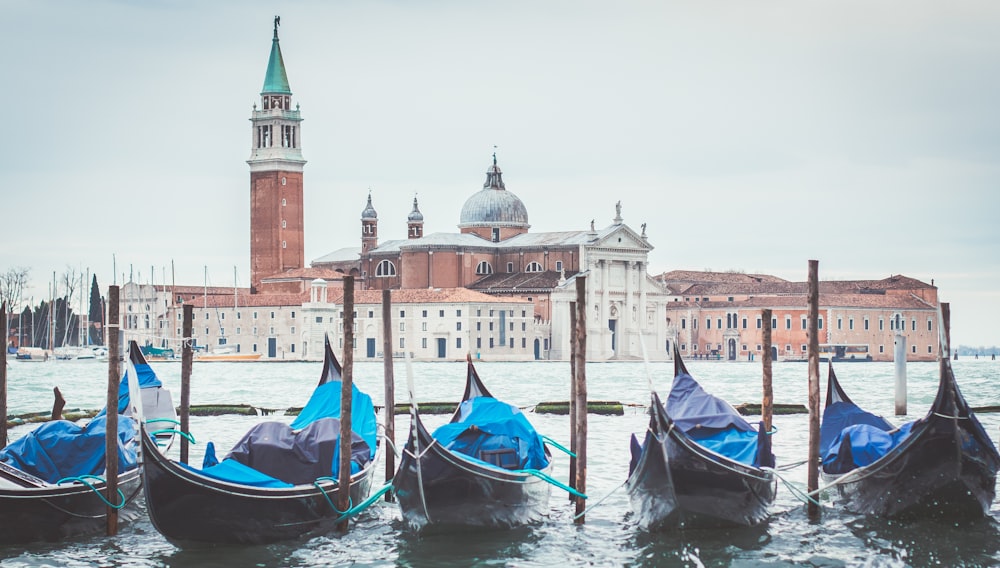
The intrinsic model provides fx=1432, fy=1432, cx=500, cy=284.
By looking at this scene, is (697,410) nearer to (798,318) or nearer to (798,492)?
(798,492)

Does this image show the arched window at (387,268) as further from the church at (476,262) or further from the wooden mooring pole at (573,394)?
the wooden mooring pole at (573,394)

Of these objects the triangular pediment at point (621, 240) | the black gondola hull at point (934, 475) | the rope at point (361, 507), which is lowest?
the rope at point (361, 507)

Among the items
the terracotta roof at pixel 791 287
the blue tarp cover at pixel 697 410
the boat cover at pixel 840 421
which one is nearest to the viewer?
the blue tarp cover at pixel 697 410

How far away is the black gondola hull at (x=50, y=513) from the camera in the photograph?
10383 mm

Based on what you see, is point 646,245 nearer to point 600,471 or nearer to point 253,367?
point 253,367

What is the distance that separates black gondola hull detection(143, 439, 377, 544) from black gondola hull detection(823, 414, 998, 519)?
432 centimetres

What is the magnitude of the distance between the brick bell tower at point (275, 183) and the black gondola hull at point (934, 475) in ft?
172

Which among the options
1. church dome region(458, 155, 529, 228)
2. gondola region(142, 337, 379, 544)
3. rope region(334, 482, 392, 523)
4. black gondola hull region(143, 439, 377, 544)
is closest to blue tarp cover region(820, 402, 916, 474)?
rope region(334, 482, 392, 523)

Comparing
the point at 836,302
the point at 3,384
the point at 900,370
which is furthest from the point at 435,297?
A: the point at 3,384

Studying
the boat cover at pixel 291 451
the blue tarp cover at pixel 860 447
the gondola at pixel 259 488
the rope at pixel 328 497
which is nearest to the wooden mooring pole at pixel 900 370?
the blue tarp cover at pixel 860 447

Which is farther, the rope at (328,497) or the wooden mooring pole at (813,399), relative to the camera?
the wooden mooring pole at (813,399)

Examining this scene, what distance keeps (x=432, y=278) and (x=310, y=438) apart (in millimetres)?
49970

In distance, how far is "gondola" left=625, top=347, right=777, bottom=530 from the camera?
1036cm

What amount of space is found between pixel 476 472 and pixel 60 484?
3097 mm
